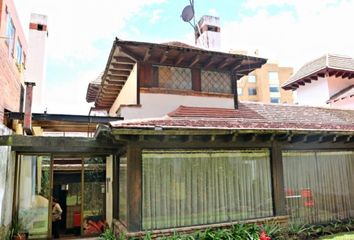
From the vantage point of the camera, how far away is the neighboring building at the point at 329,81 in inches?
696

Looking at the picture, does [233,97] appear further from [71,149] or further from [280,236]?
[71,149]

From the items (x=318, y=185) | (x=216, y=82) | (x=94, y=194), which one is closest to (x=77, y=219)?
(x=94, y=194)

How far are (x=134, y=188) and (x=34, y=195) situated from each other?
4.08 m

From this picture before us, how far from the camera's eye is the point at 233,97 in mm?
11383

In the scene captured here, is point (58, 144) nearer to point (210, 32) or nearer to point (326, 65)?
point (210, 32)

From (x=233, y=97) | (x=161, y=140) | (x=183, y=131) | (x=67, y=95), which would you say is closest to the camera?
(x=183, y=131)

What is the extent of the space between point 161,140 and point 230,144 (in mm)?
2008

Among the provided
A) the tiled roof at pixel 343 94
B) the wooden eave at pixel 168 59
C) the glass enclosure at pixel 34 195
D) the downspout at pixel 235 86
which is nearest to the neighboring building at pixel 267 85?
the tiled roof at pixel 343 94

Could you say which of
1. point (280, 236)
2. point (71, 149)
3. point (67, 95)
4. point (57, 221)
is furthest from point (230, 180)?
point (67, 95)

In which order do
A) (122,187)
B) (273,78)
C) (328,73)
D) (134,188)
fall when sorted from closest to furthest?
(134,188) → (122,187) → (328,73) → (273,78)

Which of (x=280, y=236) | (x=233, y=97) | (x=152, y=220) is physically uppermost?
(x=233, y=97)

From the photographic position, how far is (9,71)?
10688 mm

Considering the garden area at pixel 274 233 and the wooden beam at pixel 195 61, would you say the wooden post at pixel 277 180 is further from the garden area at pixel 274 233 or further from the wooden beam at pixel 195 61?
the wooden beam at pixel 195 61

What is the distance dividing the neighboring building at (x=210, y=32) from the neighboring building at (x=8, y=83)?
284 inches
